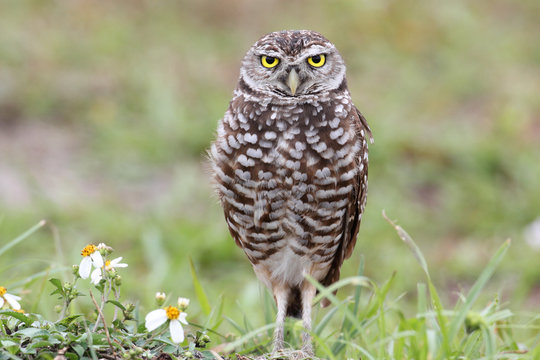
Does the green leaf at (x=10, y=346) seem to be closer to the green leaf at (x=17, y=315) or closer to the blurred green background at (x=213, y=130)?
the green leaf at (x=17, y=315)

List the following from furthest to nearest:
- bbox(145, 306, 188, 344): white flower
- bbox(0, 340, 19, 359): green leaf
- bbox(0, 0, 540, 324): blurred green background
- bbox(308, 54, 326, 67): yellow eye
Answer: bbox(0, 0, 540, 324): blurred green background < bbox(308, 54, 326, 67): yellow eye < bbox(145, 306, 188, 344): white flower < bbox(0, 340, 19, 359): green leaf

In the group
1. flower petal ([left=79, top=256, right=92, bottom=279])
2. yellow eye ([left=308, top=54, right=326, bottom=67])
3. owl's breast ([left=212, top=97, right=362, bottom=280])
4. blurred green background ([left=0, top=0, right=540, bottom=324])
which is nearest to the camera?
flower petal ([left=79, top=256, right=92, bottom=279])

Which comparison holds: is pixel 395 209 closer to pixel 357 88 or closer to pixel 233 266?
pixel 233 266

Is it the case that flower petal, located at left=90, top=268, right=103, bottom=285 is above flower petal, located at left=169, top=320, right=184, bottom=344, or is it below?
above

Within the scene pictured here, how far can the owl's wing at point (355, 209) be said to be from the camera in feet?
12.0

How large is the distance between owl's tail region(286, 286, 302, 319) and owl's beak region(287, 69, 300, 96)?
1.13 metres

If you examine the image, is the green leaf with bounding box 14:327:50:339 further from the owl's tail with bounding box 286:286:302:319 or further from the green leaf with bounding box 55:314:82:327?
the owl's tail with bounding box 286:286:302:319

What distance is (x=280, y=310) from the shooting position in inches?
154

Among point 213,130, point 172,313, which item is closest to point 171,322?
point 172,313

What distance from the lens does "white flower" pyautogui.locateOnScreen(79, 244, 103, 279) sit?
8.70ft

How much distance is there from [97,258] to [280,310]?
1.45m

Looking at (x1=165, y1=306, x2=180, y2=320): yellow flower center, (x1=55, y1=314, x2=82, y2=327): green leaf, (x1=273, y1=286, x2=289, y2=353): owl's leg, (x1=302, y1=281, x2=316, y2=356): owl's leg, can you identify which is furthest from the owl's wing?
(x1=55, y1=314, x2=82, y2=327): green leaf

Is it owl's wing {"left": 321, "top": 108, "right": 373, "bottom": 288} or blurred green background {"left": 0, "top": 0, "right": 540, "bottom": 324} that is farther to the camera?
blurred green background {"left": 0, "top": 0, "right": 540, "bottom": 324}

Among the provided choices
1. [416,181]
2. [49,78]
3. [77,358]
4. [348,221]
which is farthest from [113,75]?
[77,358]
